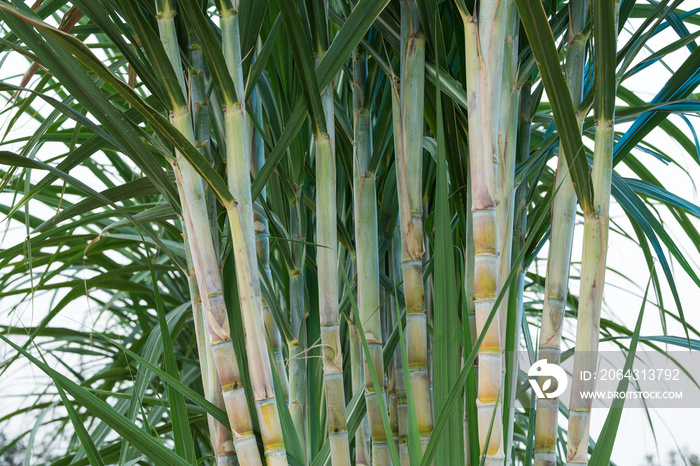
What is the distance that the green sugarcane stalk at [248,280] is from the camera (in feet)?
0.86

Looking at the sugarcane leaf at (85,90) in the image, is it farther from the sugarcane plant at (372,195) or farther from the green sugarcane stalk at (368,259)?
the green sugarcane stalk at (368,259)

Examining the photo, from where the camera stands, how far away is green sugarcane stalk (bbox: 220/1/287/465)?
0.86 feet

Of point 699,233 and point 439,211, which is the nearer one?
point 439,211

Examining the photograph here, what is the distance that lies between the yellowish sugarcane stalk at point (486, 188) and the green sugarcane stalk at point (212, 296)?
0.36ft

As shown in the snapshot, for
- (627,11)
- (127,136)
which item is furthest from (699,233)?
(127,136)

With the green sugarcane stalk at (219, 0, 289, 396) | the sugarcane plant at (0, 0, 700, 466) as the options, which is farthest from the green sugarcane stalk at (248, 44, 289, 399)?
the green sugarcane stalk at (219, 0, 289, 396)

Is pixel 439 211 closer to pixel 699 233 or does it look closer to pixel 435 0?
pixel 435 0

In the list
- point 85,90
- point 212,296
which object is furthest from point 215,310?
point 85,90

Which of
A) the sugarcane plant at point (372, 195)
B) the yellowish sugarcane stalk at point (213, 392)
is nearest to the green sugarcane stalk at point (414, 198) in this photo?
the sugarcane plant at point (372, 195)

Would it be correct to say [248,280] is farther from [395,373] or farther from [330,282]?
[395,373]

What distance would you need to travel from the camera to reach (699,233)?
0.56 m

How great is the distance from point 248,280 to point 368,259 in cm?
9

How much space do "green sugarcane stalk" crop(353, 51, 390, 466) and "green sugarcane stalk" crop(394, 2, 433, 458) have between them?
2 cm

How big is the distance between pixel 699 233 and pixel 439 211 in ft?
1.42
